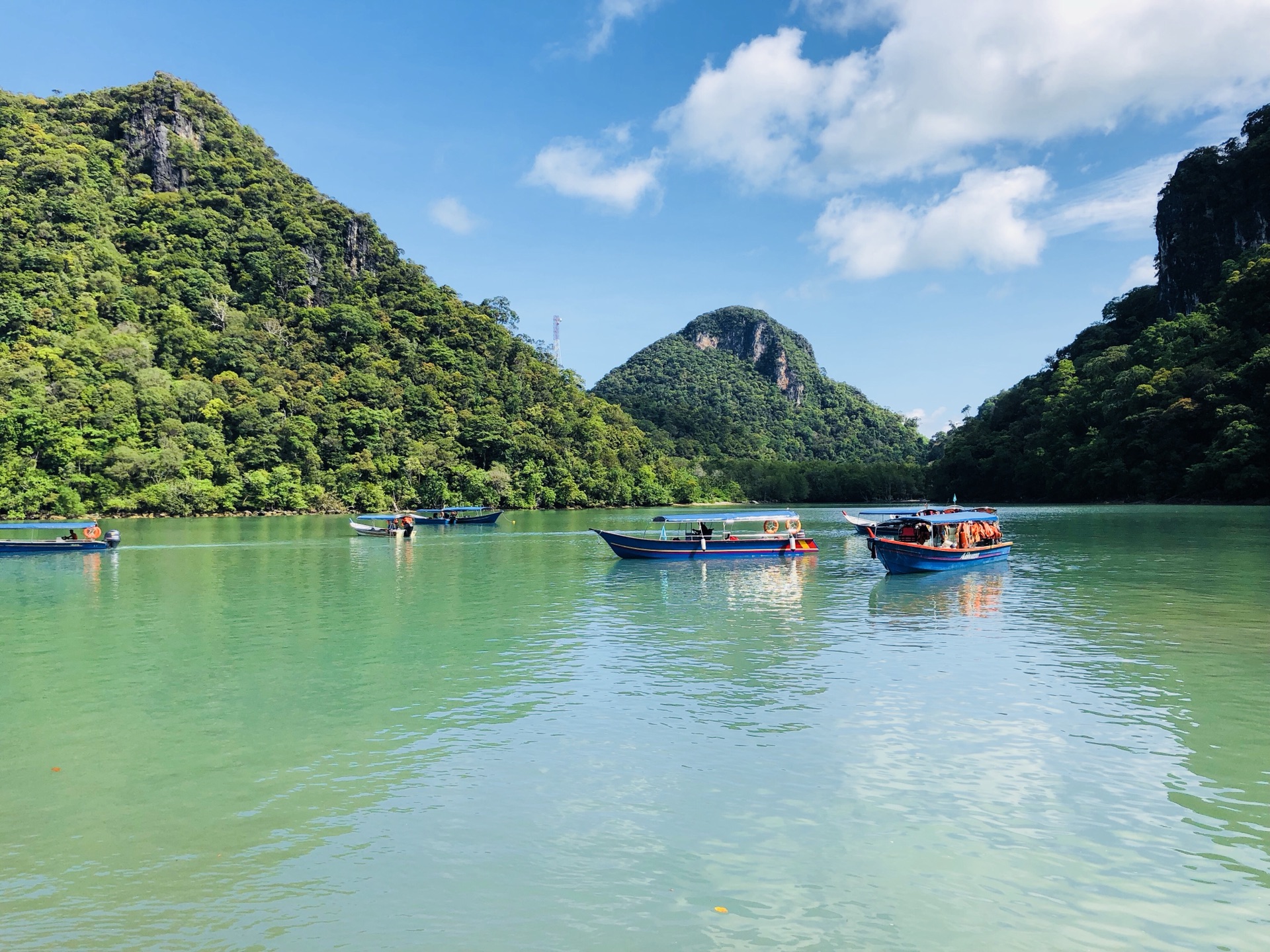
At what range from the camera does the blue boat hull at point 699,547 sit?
128ft

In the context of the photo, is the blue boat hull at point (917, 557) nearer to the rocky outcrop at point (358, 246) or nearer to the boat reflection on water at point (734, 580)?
the boat reflection on water at point (734, 580)

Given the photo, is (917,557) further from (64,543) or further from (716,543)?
(64,543)

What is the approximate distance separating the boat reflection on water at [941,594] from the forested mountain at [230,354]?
68.2 meters

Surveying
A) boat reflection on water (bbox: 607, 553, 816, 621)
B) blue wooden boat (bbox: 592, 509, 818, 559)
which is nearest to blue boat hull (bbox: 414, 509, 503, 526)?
blue wooden boat (bbox: 592, 509, 818, 559)

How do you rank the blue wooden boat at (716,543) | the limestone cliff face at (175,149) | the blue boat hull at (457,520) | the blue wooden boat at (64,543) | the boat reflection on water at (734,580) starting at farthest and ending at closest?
the limestone cliff face at (175,149), the blue boat hull at (457,520), the blue wooden boat at (64,543), the blue wooden boat at (716,543), the boat reflection on water at (734,580)

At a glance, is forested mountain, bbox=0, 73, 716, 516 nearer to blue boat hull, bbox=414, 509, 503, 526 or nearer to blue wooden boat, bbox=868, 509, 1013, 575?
blue boat hull, bbox=414, 509, 503, 526

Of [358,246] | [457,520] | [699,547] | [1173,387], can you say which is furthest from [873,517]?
[358,246]

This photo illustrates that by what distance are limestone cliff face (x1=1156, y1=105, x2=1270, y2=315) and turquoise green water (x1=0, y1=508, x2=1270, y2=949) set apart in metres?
106

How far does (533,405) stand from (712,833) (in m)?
114

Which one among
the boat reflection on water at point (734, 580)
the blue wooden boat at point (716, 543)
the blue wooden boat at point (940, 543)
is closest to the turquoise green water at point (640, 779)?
the boat reflection on water at point (734, 580)

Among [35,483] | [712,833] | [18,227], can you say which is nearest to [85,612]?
[712,833]

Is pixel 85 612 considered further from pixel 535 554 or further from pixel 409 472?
pixel 409 472

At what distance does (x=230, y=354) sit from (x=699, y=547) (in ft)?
247

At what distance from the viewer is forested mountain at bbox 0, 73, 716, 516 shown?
76.4 meters
